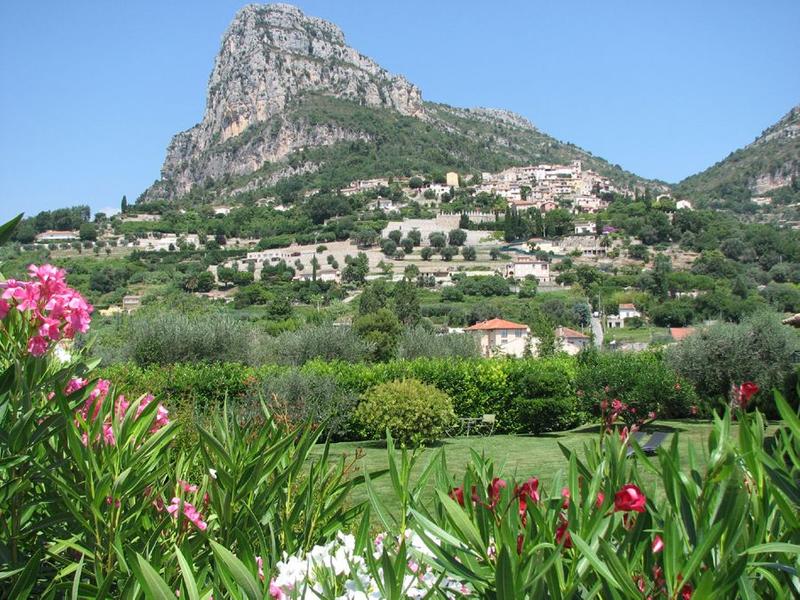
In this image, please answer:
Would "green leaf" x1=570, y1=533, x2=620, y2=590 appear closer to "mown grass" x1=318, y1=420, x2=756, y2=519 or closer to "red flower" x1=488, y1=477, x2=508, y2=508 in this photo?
"red flower" x1=488, y1=477, x2=508, y2=508

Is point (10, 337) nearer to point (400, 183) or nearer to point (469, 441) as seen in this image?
point (469, 441)

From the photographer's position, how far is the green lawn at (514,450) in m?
10.6

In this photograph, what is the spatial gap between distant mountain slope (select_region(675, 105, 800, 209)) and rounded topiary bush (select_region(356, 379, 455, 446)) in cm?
14147

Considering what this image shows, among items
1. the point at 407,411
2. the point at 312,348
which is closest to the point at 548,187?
the point at 312,348

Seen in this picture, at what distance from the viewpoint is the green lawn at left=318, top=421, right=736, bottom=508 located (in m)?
10.6

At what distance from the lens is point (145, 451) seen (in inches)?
94.5

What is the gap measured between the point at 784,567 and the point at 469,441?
14.3m

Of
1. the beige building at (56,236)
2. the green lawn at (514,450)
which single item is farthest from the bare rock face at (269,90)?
the green lawn at (514,450)

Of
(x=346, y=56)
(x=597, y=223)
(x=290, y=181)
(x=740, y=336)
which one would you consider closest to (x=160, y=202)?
(x=290, y=181)

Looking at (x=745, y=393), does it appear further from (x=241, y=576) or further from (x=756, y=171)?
(x=756, y=171)

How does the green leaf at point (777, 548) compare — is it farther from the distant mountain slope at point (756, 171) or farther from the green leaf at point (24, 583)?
the distant mountain slope at point (756, 171)

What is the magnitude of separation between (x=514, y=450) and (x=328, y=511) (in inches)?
470

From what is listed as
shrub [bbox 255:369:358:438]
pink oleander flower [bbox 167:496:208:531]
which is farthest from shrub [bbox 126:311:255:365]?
pink oleander flower [bbox 167:496:208:531]

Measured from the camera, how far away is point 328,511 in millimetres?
2725
